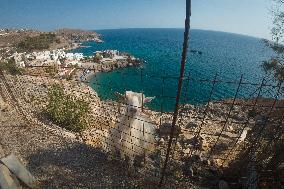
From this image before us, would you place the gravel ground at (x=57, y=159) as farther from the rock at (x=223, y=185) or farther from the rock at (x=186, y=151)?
the rock at (x=186, y=151)

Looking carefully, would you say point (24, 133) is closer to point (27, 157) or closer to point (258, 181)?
point (27, 157)

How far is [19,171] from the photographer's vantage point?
6.90 meters

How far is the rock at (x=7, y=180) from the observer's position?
6.35 metres

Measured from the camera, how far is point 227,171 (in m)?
8.41

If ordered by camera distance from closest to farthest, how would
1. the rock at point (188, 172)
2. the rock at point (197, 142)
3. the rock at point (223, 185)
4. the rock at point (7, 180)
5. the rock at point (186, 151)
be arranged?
the rock at point (7, 180) < the rock at point (223, 185) < the rock at point (188, 172) < the rock at point (186, 151) < the rock at point (197, 142)

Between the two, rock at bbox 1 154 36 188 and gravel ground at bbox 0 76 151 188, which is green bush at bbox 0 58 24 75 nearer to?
gravel ground at bbox 0 76 151 188

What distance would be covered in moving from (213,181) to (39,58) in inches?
2454

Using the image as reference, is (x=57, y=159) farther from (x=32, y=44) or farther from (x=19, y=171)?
(x=32, y=44)

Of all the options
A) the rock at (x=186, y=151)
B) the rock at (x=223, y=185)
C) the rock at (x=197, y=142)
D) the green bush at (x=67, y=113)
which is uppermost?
the rock at (x=223, y=185)

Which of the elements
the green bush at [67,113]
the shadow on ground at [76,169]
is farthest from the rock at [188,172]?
the green bush at [67,113]

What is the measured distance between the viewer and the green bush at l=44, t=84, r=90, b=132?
11781mm

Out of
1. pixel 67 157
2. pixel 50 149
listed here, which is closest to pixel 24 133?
pixel 50 149

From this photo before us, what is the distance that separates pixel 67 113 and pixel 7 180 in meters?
5.77

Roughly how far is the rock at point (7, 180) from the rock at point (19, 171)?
0.10m
